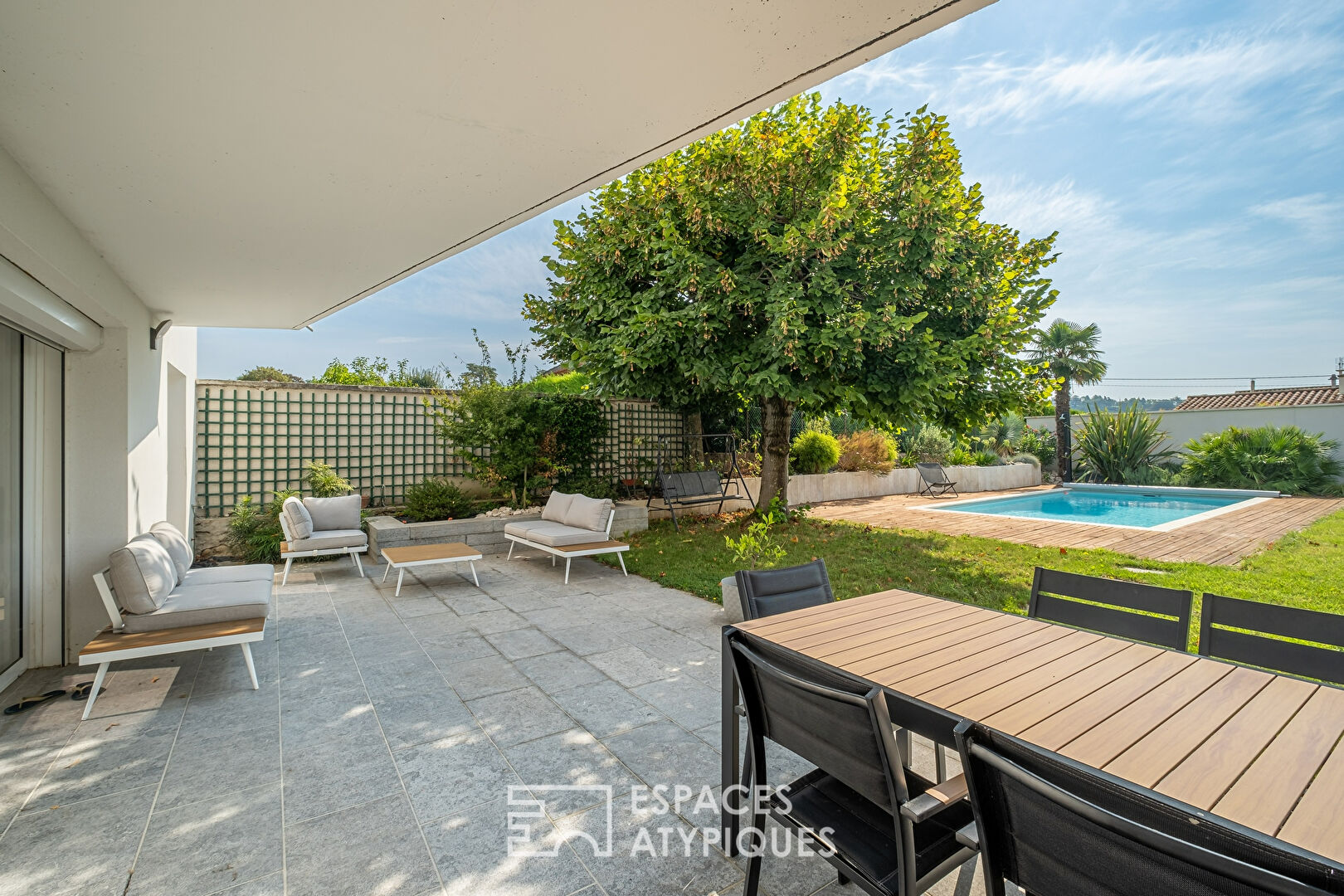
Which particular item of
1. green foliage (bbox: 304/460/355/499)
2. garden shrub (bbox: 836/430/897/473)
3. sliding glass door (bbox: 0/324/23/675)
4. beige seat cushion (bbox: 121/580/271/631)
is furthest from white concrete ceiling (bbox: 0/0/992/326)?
garden shrub (bbox: 836/430/897/473)

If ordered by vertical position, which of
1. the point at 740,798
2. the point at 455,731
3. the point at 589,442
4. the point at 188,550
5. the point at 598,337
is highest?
the point at 598,337

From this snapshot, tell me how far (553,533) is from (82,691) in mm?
3826

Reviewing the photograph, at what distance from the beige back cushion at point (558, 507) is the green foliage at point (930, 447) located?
1060 cm

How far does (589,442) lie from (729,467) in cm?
320

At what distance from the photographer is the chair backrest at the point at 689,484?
922 cm

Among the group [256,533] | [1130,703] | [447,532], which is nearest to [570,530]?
[447,532]

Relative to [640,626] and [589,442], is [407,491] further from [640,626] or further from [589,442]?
[640,626]

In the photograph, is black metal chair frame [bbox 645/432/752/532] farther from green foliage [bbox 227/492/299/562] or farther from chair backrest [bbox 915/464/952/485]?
chair backrest [bbox 915/464/952/485]

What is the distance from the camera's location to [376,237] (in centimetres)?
313

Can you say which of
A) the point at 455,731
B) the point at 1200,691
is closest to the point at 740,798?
the point at 1200,691

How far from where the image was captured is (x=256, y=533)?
6934 mm

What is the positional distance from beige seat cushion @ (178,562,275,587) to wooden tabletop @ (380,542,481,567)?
118cm

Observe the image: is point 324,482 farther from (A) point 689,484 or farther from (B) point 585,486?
(A) point 689,484

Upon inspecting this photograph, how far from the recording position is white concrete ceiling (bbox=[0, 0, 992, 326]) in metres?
1.42
